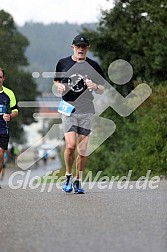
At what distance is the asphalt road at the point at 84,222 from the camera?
6402mm

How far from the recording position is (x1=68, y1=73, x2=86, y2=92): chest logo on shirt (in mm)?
11117

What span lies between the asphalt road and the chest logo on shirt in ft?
4.71

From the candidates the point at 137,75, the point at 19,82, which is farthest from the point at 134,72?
the point at 19,82

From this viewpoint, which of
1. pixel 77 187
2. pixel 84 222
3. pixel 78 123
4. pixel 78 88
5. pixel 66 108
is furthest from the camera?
pixel 77 187

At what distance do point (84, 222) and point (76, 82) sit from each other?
3587 millimetres

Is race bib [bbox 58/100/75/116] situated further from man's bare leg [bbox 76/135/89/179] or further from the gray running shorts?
man's bare leg [bbox 76/135/89/179]

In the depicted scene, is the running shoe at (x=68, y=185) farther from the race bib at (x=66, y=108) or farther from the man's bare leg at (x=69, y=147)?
the race bib at (x=66, y=108)

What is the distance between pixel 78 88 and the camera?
36.5ft

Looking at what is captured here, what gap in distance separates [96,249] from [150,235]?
0.85 meters

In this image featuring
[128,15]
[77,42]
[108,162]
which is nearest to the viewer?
[77,42]

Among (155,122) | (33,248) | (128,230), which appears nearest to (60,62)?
(128,230)

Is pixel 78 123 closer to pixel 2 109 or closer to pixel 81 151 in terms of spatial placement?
pixel 81 151

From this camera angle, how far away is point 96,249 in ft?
20.2

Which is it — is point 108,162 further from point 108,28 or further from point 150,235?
point 150,235
